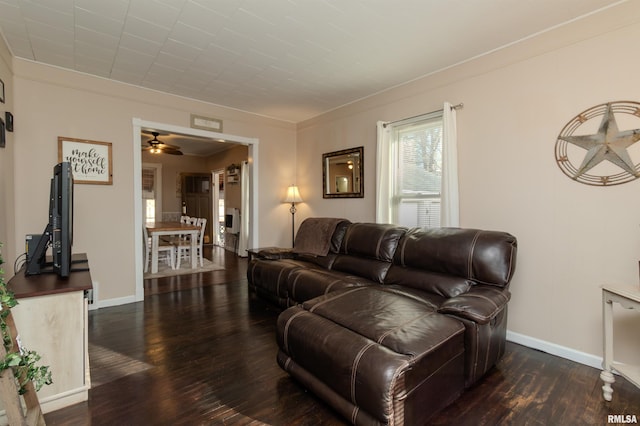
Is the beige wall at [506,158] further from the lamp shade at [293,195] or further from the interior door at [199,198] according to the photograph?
the interior door at [199,198]

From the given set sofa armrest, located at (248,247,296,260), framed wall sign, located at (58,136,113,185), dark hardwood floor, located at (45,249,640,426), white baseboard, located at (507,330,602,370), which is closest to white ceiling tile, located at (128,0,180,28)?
framed wall sign, located at (58,136,113,185)

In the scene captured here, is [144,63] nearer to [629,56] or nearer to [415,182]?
[415,182]

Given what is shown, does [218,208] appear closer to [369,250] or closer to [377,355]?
[369,250]

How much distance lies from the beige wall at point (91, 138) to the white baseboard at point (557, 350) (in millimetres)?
4206

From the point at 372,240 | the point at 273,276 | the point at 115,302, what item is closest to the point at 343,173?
the point at 372,240

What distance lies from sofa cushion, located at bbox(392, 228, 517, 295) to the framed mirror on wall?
1620mm

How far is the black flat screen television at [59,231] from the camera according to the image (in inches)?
73.6

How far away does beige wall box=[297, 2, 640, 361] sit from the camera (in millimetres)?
2129

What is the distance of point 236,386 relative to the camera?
1926 millimetres

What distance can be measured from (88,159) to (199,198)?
5.05 m

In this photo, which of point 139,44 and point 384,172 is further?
point 384,172

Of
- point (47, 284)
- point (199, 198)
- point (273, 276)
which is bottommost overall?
point (273, 276)

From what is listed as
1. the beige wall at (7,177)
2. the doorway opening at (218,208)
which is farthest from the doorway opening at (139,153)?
the doorway opening at (218,208)

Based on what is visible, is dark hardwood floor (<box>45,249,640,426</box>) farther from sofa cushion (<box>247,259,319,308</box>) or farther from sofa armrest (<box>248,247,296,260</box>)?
sofa armrest (<box>248,247,296,260</box>)
